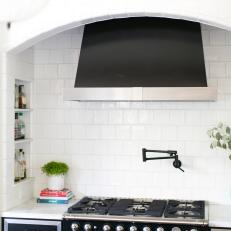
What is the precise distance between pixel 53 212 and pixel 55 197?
352 mm

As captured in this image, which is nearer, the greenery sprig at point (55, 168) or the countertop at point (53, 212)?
the countertop at point (53, 212)

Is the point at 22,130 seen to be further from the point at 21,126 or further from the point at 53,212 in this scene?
the point at 53,212

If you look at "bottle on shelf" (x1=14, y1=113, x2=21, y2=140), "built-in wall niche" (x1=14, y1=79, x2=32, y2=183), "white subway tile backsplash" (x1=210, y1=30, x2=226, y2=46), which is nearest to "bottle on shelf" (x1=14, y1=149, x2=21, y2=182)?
"built-in wall niche" (x1=14, y1=79, x2=32, y2=183)

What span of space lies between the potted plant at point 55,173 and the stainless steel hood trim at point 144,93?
732 mm

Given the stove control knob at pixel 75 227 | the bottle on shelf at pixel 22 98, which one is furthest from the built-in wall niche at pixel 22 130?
the stove control knob at pixel 75 227

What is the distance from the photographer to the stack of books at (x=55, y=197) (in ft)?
12.4

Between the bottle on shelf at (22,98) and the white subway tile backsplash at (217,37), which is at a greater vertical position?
the white subway tile backsplash at (217,37)

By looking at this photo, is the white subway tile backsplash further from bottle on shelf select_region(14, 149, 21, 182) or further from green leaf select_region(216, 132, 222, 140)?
bottle on shelf select_region(14, 149, 21, 182)

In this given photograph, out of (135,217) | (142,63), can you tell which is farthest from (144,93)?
(135,217)

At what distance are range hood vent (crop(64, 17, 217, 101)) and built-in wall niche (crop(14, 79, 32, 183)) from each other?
2.06 ft

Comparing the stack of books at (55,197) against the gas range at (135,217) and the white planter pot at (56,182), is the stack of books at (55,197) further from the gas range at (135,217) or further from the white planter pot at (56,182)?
the gas range at (135,217)

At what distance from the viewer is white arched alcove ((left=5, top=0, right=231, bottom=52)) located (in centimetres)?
316

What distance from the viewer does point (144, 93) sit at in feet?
10.8

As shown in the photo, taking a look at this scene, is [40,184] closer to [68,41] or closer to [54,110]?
[54,110]
